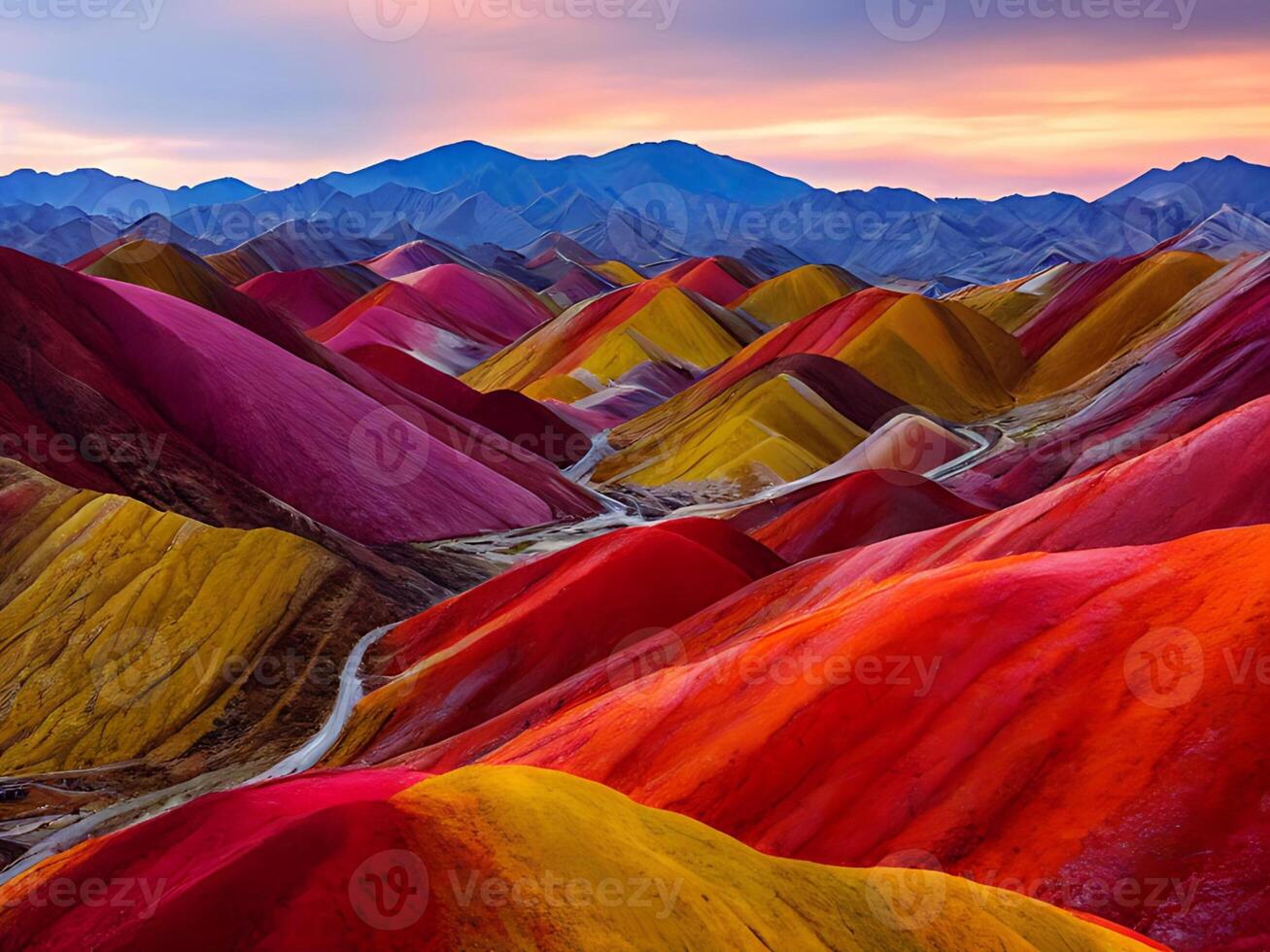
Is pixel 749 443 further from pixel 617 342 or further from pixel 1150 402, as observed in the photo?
pixel 617 342

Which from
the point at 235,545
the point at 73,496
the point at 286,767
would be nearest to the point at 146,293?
the point at 73,496

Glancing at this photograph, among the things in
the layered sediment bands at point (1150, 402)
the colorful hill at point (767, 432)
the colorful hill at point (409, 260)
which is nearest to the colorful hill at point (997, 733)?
the layered sediment bands at point (1150, 402)

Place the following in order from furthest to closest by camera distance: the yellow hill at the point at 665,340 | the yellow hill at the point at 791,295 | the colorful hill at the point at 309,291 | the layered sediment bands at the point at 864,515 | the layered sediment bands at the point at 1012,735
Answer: the yellow hill at the point at 791,295 < the colorful hill at the point at 309,291 < the yellow hill at the point at 665,340 < the layered sediment bands at the point at 864,515 < the layered sediment bands at the point at 1012,735

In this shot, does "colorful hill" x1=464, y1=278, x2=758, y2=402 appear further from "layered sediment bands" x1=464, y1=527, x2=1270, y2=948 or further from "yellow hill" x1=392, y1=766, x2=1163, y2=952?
"yellow hill" x1=392, y1=766, x2=1163, y2=952

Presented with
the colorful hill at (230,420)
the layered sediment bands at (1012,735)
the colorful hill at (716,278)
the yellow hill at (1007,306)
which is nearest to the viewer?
the layered sediment bands at (1012,735)

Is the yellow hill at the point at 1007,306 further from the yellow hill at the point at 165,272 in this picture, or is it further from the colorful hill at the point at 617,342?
the yellow hill at the point at 165,272

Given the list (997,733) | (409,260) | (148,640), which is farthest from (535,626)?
(409,260)
